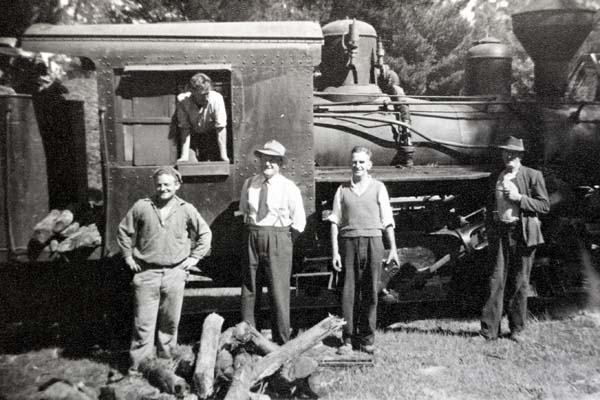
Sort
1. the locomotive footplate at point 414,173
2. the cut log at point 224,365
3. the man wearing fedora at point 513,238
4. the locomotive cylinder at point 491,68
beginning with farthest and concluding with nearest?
the locomotive cylinder at point 491,68 < the locomotive footplate at point 414,173 < the man wearing fedora at point 513,238 < the cut log at point 224,365

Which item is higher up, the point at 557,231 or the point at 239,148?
the point at 239,148

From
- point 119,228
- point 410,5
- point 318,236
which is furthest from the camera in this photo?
point 410,5

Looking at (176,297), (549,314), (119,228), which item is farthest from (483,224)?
(119,228)

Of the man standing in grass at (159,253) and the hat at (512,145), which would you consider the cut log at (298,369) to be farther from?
the hat at (512,145)

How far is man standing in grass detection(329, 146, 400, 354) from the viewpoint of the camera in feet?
16.0

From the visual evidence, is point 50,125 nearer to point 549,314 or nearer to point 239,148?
point 239,148

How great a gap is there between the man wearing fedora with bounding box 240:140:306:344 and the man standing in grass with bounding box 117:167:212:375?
16.4 inches

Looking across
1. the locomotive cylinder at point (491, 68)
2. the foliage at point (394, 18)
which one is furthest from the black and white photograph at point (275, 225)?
the foliage at point (394, 18)

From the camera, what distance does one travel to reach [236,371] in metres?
4.12

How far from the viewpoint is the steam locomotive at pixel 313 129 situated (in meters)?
5.05

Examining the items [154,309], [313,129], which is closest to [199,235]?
[154,309]

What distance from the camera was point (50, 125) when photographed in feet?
17.3

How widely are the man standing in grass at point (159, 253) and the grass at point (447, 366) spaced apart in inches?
19.9

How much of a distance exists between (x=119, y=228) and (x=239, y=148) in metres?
1.25
